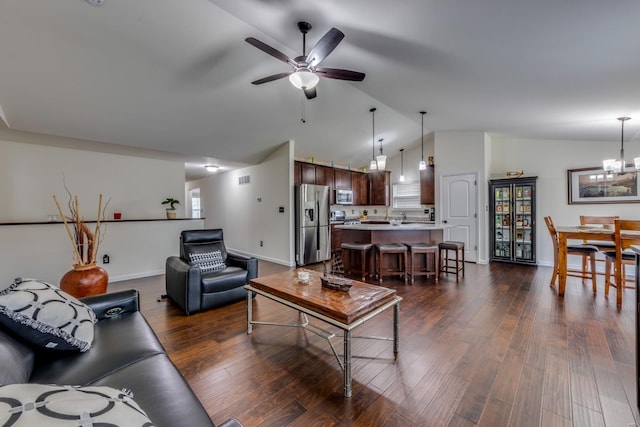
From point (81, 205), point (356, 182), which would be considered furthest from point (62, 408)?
point (356, 182)

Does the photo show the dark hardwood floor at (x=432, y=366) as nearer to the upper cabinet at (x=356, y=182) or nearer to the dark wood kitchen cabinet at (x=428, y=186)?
the dark wood kitchen cabinet at (x=428, y=186)

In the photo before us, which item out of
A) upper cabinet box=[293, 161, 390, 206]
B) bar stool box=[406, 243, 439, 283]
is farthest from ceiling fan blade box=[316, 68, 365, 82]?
upper cabinet box=[293, 161, 390, 206]

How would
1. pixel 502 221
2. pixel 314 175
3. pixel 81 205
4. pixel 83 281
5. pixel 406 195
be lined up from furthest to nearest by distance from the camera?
pixel 406 195, pixel 314 175, pixel 502 221, pixel 81 205, pixel 83 281

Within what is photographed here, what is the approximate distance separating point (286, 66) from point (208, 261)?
264cm

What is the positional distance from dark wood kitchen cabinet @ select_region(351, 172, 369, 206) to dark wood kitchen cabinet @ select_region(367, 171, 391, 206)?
138mm

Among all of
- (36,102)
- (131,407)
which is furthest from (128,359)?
(36,102)

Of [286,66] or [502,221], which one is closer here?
[286,66]

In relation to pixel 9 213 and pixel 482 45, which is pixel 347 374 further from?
pixel 9 213

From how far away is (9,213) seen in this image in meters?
4.06

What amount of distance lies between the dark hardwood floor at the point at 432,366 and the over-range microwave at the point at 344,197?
3688 millimetres

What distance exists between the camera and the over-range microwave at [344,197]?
259 inches

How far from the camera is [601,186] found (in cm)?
465

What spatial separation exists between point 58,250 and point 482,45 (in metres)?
5.88

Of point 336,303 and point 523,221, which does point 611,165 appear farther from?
point 336,303
